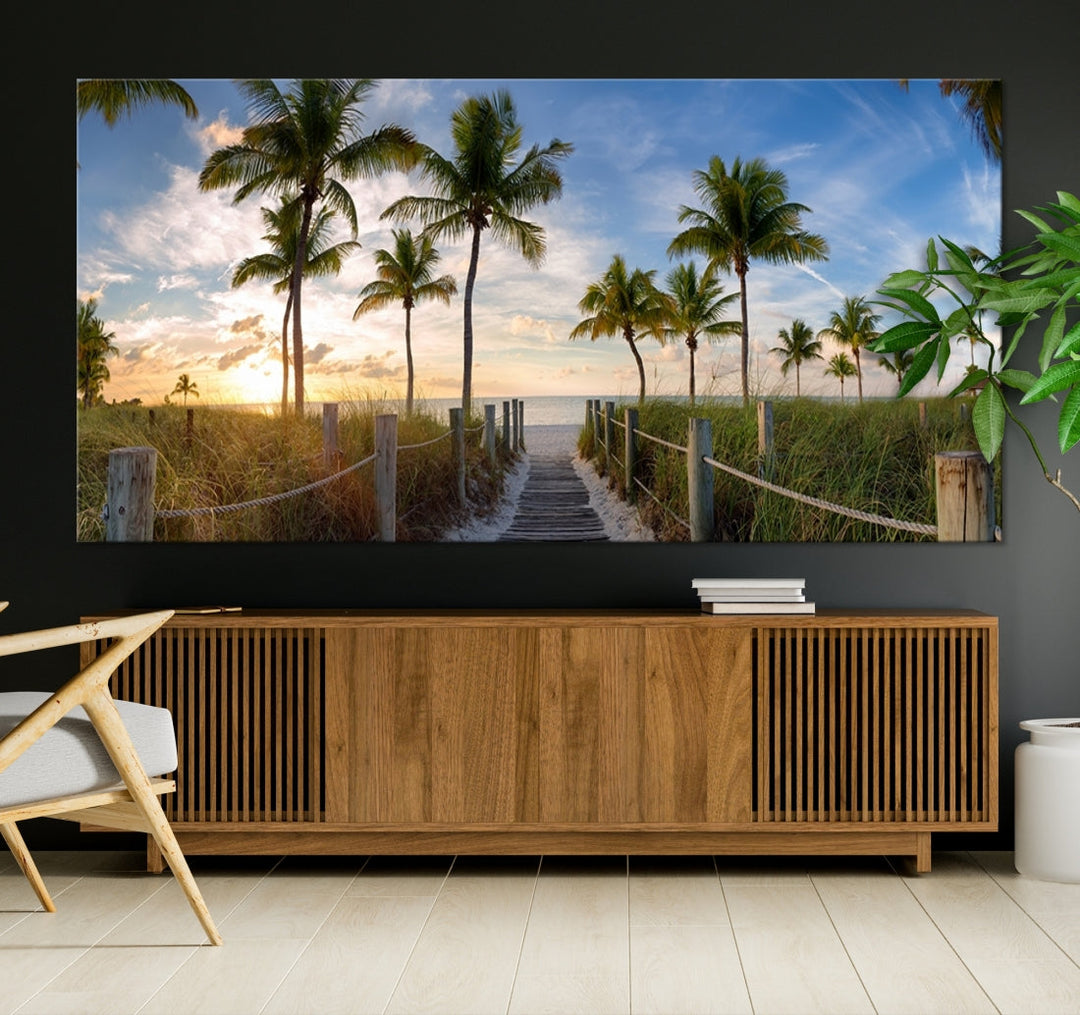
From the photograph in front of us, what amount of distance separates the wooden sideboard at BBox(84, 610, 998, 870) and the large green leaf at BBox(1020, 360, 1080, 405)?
678 millimetres

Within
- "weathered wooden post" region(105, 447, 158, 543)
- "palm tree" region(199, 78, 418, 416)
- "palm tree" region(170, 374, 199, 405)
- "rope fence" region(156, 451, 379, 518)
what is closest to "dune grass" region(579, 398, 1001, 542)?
"rope fence" region(156, 451, 379, 518)

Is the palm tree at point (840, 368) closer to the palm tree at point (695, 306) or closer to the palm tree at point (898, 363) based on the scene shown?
the palm tree at point (898, 363)

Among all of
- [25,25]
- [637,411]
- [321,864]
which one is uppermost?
[25,25]

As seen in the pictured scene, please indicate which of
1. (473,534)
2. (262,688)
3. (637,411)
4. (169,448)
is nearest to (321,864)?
(262,688)

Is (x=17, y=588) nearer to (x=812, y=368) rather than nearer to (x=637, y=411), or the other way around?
(x=637, y=411)

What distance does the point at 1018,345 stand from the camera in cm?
377

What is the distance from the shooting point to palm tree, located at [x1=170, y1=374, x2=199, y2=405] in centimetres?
382

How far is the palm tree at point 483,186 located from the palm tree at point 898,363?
1.14 metres

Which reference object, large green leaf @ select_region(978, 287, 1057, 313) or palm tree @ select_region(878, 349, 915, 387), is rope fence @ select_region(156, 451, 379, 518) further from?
large green leaf @ select_region(978, 287, 1057, 313)

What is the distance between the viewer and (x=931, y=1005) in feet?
8.27

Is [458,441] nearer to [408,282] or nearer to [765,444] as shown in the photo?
[408,282]

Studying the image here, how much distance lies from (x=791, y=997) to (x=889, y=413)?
74.7 inches

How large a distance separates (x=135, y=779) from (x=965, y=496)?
8.50 ft

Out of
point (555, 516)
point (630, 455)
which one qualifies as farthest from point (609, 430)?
point (555, 516)
